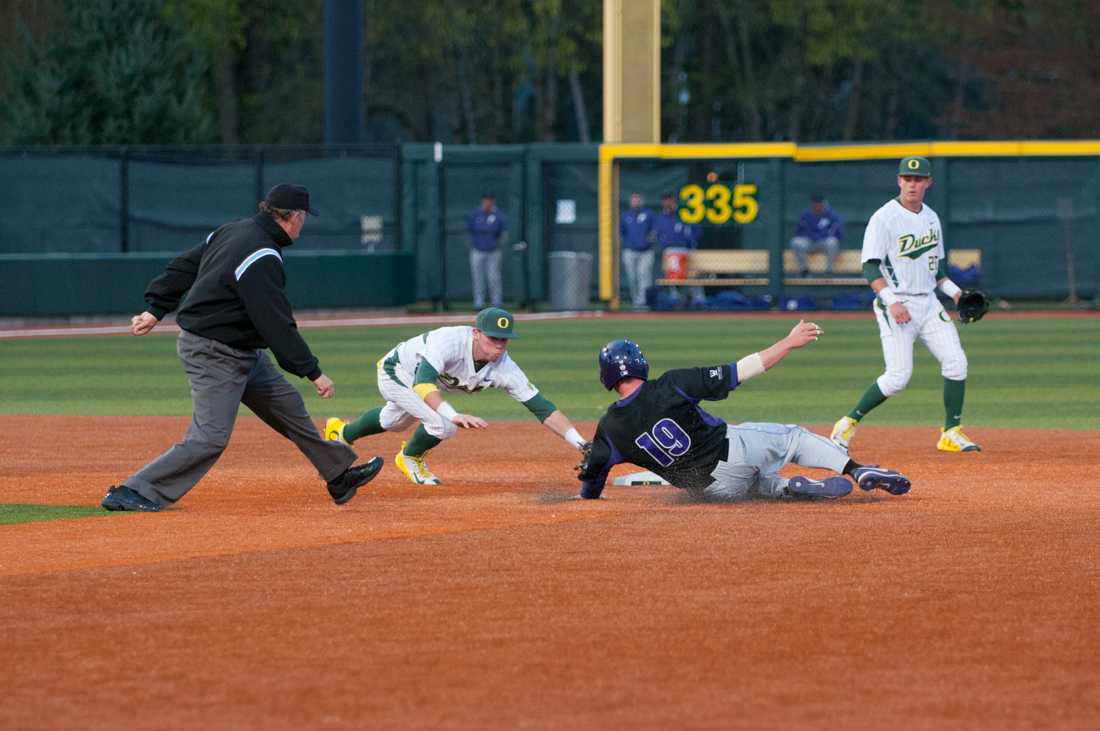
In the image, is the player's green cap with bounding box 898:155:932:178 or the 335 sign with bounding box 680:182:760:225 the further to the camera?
the 335 sign with bounding box 680:182:760:225

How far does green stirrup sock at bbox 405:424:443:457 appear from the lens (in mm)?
10731

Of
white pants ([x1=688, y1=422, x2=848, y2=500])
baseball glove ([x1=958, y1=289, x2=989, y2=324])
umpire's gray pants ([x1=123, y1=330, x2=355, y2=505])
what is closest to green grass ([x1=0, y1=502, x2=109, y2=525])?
umpire's gray pants ([x1=123, y1=330, x2=355, y2=505])

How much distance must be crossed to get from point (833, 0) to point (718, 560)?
154 ft

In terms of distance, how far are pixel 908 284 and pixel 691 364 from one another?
7517 mm

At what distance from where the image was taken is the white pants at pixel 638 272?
30.3m

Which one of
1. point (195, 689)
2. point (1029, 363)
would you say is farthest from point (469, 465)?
point (1029, 363)

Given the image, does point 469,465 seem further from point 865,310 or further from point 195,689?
point 865,310

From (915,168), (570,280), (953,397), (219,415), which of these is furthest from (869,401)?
(570,280)

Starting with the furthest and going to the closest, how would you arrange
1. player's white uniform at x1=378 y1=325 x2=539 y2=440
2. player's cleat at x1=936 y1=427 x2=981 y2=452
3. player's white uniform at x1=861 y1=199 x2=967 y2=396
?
player's cleat at x1=936 y1=427 x2=981 y2=452, player's white uniform at x1=861 y1=199 x2=967 y2=396, player's white uniform at x1=378 y1=325 x2=539 y2=440

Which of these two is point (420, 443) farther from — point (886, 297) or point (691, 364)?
point (691, 364)

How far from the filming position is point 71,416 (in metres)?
15.6

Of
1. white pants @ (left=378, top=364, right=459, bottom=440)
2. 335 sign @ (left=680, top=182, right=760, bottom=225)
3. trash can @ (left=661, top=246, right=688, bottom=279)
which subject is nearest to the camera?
white pants @ (left=378, top=364, right=459, bottom=440)

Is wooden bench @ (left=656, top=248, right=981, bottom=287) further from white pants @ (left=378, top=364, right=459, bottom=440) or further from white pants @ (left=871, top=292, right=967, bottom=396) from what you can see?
white pants @ (left=378, top=364, right=459, bottom=440)

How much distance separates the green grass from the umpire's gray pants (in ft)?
0.96
